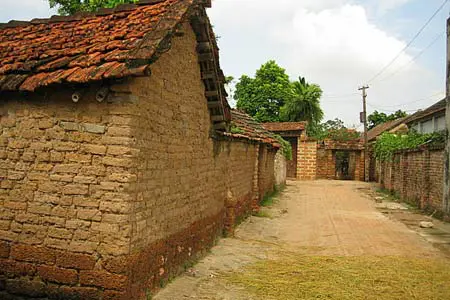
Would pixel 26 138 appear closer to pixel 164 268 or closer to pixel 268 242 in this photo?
pixel 164 268

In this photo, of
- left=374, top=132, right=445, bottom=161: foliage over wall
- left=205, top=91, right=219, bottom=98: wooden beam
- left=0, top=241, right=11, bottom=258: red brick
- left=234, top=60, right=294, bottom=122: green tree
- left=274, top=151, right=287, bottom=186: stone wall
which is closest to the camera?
left=0, top=241, right=11, bottom=258: red brick

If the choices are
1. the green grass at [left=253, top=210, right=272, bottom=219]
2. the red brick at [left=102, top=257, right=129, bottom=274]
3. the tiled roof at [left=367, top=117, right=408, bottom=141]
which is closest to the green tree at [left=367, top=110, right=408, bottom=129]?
the tiled roof at [left=367, top=117, right=408, bottom=141]

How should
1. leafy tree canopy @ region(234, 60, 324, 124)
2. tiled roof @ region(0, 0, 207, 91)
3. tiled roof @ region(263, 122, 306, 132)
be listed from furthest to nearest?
1. leafy tree canopy @ region(234, 60, 324, 124)
2. tiled roof @ region(263, 122, 306, 132)
3. tiled roof @ region(0, 0, 207, 91)

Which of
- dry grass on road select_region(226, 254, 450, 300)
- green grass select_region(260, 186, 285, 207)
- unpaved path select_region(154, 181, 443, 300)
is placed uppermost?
green grass select_region(260, 186, 285, 207)

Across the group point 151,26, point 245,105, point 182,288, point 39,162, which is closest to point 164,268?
point 182,288

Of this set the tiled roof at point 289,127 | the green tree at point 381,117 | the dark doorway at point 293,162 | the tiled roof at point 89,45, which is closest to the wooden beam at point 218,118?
the tiled roof at point 89,45

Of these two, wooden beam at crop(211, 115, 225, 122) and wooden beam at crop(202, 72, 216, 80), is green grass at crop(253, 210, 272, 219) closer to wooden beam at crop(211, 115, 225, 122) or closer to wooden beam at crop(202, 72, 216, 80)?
wooden beam at crop(211, 115, 225, 122)

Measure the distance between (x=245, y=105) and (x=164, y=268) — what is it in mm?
38610

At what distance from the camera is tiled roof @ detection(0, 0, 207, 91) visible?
5.04 meters

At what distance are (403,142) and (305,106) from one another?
59.8 feet

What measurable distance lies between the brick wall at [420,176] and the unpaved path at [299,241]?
2025mm

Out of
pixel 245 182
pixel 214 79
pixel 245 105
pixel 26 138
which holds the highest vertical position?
pixel 245 105

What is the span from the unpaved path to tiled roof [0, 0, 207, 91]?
3265 mm

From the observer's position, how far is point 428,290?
6.81 m
